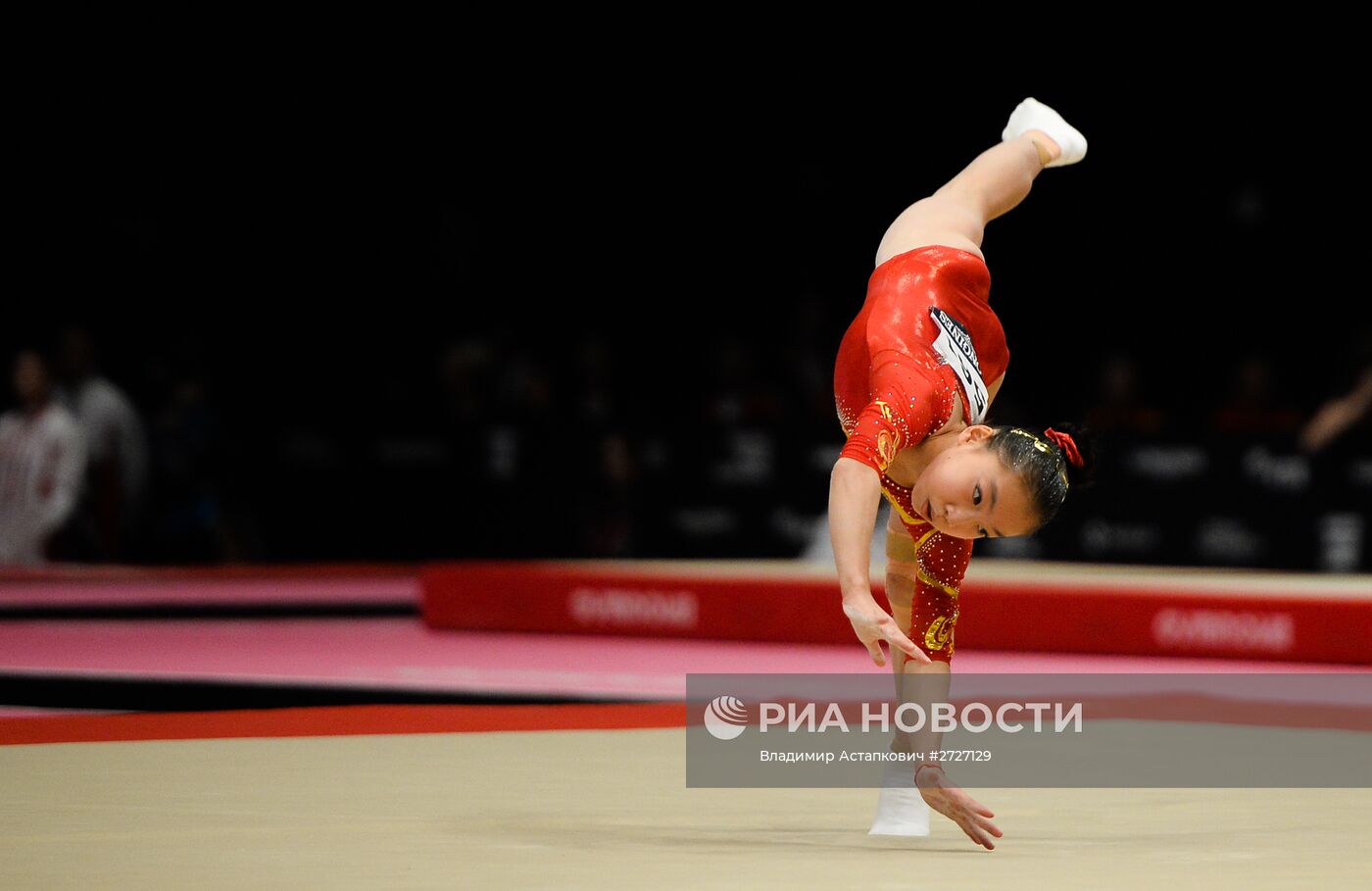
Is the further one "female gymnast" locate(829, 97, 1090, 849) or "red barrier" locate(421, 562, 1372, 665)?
"red barrier" locate(421, 562, 1372, 665)

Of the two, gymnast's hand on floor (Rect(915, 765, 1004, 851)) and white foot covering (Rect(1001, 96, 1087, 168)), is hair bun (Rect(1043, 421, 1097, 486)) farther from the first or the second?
white foot covering (Rect(1001, 96, 1087, 168))

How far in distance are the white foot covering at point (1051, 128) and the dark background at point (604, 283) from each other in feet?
16.1

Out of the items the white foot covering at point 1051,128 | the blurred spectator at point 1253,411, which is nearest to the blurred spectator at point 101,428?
the blurred spectator at point 1253,411

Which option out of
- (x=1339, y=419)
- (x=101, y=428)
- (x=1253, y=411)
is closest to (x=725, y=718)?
(x=1339, y=419)

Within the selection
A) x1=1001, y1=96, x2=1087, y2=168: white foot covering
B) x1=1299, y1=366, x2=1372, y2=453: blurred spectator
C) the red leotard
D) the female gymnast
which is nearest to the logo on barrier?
the female gymnast

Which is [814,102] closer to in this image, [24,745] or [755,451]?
[755,451]

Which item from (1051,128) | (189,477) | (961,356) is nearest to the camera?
(961,356)

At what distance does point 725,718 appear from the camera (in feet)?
17.1

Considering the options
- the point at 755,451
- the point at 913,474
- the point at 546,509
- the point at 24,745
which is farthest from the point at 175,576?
the point at 913,474

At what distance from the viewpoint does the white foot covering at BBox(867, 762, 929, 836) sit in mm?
3609

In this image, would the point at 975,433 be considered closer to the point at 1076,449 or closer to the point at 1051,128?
the point at 1076,449

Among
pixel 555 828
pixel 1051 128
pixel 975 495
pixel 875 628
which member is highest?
pixel 1051 128

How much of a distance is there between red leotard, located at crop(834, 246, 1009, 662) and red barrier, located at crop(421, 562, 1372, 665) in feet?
10.9

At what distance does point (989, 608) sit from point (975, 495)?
4.33m
